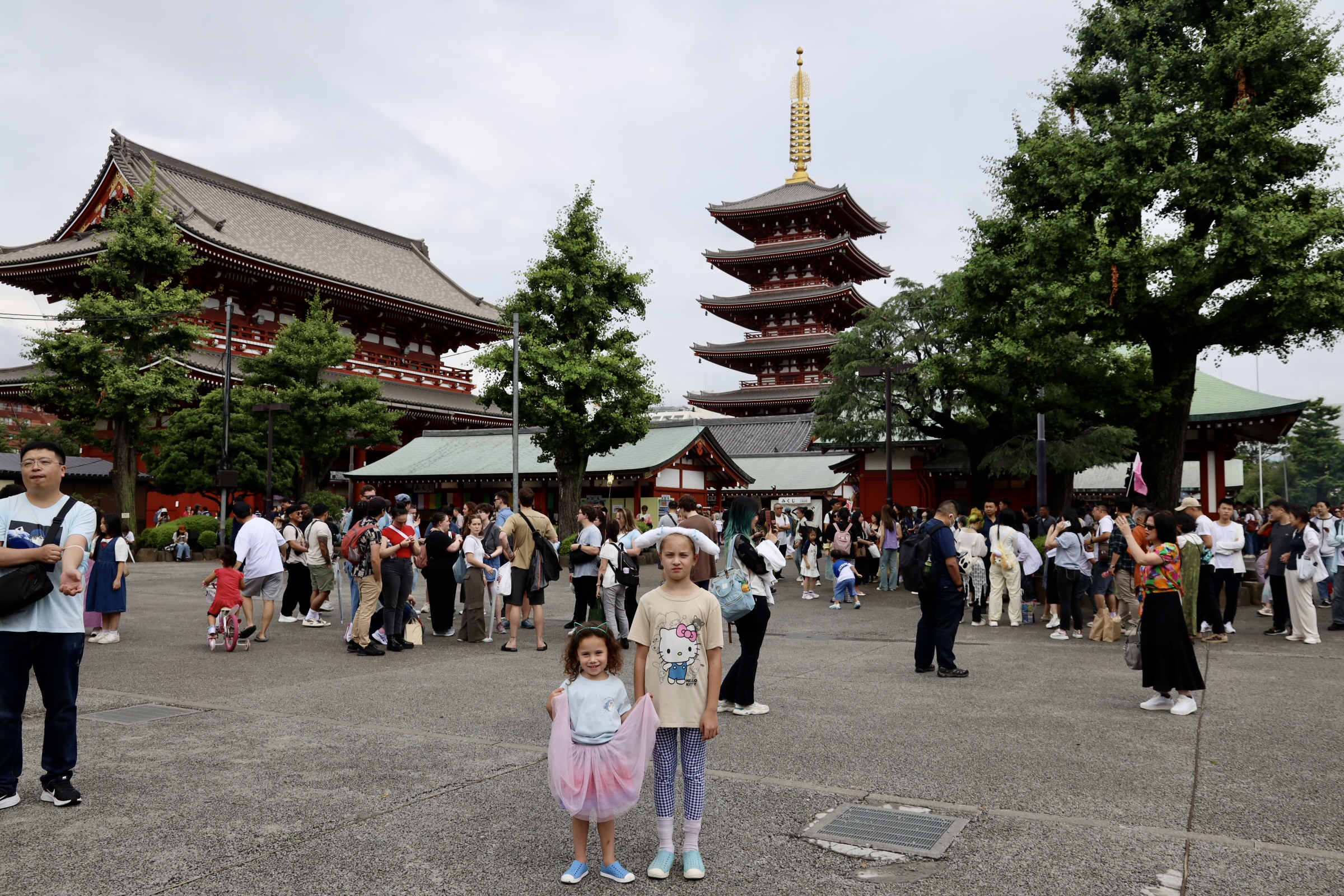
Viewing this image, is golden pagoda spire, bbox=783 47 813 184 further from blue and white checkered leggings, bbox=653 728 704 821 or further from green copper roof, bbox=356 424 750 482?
blue and white checkered leggings, bbox=653 728 704 821

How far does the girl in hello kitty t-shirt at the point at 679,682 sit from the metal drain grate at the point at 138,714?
4562 mm

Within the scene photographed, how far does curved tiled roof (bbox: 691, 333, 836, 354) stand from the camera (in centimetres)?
4281

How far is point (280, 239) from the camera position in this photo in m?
35.2

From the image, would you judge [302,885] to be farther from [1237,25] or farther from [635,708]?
[1237,25]

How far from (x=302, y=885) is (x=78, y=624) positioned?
2105mm

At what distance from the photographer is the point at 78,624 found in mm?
4727

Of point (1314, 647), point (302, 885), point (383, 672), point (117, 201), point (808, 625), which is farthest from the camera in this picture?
point (117, 201)

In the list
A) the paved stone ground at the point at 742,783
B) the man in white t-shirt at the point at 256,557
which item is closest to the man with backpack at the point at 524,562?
the paved stone ground at the point at 742,783

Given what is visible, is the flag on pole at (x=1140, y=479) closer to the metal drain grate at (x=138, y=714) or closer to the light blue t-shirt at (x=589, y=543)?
the light blue t-shirt at (x=589, y=543)

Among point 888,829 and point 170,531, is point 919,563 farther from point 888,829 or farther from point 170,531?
point 170,531

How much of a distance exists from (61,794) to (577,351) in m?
19.7

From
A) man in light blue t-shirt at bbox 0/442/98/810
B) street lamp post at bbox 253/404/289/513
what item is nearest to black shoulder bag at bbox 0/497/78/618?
man in light blue t-shirt at bbox 0/442/98/810

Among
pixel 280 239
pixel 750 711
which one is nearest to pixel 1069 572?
pixel 750 711

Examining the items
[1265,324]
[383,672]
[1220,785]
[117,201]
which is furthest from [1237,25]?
[117,201]
